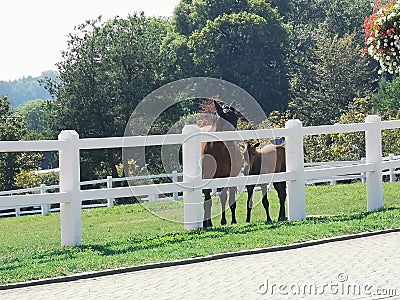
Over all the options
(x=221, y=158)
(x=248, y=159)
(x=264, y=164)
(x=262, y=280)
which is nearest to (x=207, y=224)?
(x=221, y=158)

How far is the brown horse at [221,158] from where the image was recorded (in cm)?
1392

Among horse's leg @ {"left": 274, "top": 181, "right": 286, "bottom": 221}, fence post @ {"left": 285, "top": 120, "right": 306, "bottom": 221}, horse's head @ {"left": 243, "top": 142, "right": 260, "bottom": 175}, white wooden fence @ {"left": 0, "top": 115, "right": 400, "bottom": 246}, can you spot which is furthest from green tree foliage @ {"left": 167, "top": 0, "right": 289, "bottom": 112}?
fence post @ {"left": 285, "top": 120, "right": 306, "bottom": 221}

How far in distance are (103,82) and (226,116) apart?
3813cm

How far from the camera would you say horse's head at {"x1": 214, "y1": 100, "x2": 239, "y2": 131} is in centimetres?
1404

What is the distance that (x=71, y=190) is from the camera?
1183 centimetres

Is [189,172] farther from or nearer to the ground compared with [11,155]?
nearer to the ground

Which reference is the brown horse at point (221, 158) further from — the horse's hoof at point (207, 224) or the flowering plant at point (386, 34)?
the flowering plant at point (386, 34)

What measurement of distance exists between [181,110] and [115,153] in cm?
459

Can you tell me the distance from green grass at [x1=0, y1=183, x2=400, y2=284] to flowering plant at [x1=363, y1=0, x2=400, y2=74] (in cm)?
244

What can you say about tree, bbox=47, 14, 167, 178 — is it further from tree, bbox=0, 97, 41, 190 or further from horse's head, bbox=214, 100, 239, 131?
horse's head, bbox=214, 100, 239, 131

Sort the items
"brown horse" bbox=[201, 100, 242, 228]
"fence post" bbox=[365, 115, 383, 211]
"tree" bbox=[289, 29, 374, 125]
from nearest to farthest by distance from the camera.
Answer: "brown horse" bbox=[201, 100, 242, 228] < "fence post" bbox=[365, 115, 383, 211] < "tree" bbox=[289, 29, 374, 125]

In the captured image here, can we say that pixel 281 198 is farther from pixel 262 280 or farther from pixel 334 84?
pixel 334 84

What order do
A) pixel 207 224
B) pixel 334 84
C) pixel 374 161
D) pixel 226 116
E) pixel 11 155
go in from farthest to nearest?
pixel 334 84 → pixel 11 155 → pixel 374 161 → pixel 226 116 → pixel 207 224

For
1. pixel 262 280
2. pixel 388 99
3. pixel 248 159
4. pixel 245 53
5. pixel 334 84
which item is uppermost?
pixel 245 53
